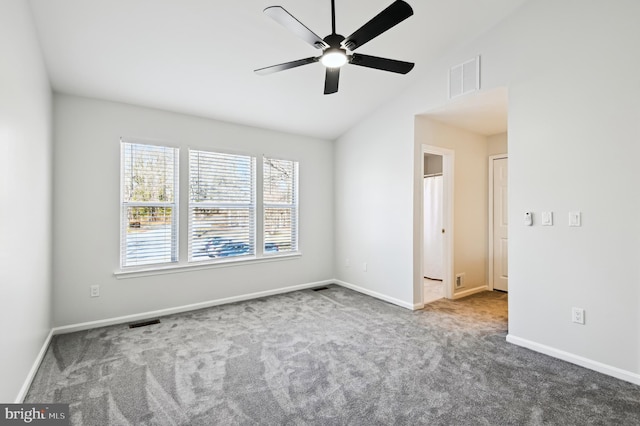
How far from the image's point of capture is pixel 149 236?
381cm

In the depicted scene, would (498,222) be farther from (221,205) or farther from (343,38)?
(221,205)

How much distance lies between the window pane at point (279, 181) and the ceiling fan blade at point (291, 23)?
108 inches

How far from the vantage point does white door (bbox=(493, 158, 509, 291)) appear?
15.9 ft

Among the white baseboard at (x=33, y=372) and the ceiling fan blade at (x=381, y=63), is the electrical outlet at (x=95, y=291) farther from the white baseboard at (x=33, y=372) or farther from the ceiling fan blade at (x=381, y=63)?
the ceiling fan blade at (x=381, y=63)

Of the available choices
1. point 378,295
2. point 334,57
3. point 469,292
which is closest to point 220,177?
point 334,57

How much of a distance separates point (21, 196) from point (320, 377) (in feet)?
8.31

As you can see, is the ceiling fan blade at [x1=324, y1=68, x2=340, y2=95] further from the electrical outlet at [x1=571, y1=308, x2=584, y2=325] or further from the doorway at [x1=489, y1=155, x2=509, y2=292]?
the doorway at [x1=489, y1=155, x2=509, y2=292]

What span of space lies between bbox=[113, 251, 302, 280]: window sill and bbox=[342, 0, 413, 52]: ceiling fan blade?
3217mm

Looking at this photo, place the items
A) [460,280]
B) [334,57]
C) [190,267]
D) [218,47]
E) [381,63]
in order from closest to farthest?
[334,57]
[381,63]
[218,47]
[190,267]
[460,280]

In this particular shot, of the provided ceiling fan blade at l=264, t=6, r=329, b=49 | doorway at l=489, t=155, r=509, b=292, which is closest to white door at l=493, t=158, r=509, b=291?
doorway at l=489, t=155, r=509, b=292

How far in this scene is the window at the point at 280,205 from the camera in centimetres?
477

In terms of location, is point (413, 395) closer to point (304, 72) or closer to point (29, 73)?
point (304, 72)

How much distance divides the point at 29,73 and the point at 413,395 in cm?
368

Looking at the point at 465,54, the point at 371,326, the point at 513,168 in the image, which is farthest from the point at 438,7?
the point at 371,326
